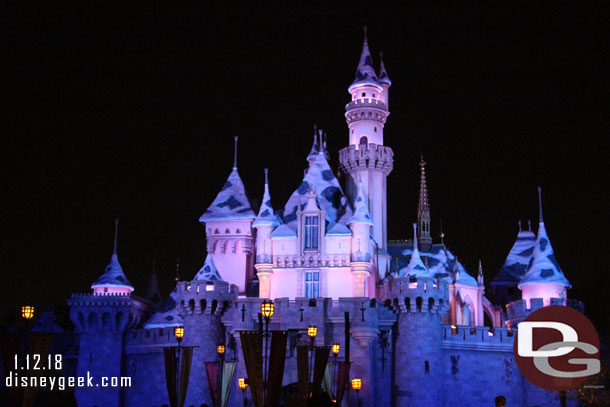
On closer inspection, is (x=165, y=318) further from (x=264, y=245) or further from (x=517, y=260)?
(x=517, y=260)

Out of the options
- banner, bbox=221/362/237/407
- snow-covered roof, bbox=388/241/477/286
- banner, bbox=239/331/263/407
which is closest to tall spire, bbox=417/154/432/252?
snow-covered roof, bbox=388/241/477/286

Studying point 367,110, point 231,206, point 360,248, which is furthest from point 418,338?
point 367,110

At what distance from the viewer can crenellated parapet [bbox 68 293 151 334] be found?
49219mm

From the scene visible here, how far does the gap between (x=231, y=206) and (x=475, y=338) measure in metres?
17.2

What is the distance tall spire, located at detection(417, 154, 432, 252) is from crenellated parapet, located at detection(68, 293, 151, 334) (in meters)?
22.1

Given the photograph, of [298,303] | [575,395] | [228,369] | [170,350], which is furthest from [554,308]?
[170,350]

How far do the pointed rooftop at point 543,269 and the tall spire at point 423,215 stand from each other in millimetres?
11654

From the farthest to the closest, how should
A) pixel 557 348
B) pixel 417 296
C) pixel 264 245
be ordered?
1. pixel 264 245
2. pixel 417 296
3. pixel 557 348

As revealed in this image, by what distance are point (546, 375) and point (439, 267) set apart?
64.8ft

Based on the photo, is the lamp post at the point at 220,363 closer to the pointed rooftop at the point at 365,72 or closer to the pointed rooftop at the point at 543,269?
the pointed rooftop at the point at 543,269

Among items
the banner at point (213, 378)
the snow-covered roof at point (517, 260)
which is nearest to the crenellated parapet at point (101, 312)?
the banner at point (213, 378)

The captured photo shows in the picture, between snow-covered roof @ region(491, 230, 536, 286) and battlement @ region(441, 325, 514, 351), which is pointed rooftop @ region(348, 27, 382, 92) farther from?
battlement @ region(441, 325, 514, 351)

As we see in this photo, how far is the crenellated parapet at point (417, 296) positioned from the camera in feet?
141

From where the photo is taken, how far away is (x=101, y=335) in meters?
49.2
